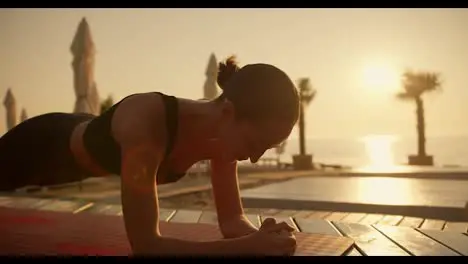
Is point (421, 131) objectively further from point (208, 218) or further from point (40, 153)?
point (40, 153)

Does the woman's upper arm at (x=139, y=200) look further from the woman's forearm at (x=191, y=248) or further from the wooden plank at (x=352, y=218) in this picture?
the wooden plank at (x=352, y=218)

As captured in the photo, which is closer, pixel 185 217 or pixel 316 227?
pixel 316 227

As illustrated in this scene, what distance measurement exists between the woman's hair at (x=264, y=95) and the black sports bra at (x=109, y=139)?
0.25m

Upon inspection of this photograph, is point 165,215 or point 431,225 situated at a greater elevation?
point 165,215

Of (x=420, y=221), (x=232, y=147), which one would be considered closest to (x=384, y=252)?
(x=232, y=147)

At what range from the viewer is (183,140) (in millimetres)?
1939

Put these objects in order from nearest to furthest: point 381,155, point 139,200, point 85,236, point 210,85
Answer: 1. point 139,200
2. point 85,236
3. point 210,85
4. point 381,155

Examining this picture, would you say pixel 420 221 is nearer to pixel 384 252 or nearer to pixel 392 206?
pixel 392 206

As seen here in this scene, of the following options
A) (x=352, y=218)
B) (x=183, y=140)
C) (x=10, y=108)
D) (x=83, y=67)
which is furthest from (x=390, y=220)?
(x=10, y=108)

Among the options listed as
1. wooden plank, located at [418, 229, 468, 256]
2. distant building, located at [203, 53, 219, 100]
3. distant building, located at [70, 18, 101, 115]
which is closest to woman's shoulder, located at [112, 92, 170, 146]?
wooden plank, located at [418, 229, 468, 256]

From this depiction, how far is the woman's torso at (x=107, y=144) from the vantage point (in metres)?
1.83

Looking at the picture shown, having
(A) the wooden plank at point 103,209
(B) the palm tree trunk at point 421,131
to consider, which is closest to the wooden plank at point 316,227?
(A) the wooden plank at point 103,209

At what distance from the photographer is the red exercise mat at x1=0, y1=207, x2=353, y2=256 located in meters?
2.10

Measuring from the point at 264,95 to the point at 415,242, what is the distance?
1277 mm
